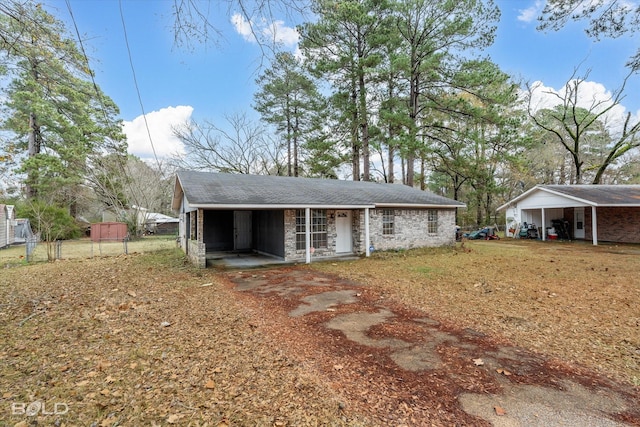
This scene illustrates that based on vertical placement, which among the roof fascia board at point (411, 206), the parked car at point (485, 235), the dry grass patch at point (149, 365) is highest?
the roof fascia board at point (411, 206)

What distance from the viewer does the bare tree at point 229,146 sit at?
69.2 feet

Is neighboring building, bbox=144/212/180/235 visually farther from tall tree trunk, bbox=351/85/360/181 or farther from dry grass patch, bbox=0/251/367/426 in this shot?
dry grass patch, bbox=0/251/367/426

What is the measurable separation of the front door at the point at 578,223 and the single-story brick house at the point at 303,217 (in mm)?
9357

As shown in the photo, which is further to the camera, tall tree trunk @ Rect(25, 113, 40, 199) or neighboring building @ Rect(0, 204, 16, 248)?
tall tree trunk @ Rect(25, 113, 40, 199)

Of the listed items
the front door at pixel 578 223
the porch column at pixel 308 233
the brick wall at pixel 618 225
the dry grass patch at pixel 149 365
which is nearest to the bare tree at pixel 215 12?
the dry grass patch at pixel 149 365

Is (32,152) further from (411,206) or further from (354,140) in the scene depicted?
(411,206)

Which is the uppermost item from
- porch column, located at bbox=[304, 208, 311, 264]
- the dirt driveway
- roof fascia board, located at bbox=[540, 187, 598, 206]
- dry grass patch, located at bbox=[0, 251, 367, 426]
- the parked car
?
roof fascia board, located at bbox=[540, 187, 598, 206]

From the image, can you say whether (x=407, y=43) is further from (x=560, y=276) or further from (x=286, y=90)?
(x=560, y=276)

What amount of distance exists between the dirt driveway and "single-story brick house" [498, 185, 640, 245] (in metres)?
14.8

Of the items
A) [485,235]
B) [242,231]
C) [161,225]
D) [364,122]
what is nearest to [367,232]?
[242,231]

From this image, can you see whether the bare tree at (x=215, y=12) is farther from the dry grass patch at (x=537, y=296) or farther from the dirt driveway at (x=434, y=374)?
the dry grass patch at (x=537, y=296)

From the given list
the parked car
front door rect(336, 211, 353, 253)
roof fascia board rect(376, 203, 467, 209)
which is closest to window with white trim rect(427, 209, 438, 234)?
roof fascia board rect(376, 203, 467, 209)

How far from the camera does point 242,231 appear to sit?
14.2 metres

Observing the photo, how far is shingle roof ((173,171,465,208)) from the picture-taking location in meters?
9.39
